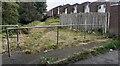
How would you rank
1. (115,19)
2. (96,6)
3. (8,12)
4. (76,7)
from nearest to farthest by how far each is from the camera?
(115,19) < (8,12) < (96,6) < (76,7)

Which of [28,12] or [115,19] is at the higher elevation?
[28,12]

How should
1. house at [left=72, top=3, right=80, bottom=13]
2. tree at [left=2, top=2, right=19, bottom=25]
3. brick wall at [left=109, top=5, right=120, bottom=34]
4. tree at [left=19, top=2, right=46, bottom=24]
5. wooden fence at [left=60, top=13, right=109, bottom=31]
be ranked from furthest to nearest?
house at [left=72, top=3, right=80, bottom=13] → tree at [left=19, top=2, right=46, bottom=24] → tree at [left=2, top=2, right=19, bottom=25] → wooden fence at [left=60, top=13, right=109, bottom=31] → brick wall at [left=109, top=5, right=120, bottom=34]

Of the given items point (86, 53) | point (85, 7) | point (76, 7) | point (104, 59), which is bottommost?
point (104, 59)

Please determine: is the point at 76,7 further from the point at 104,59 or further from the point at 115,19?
the point at 104,59

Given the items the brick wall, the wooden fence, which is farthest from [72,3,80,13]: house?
the brick wall

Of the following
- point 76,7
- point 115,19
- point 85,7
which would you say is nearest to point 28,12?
point 76,7

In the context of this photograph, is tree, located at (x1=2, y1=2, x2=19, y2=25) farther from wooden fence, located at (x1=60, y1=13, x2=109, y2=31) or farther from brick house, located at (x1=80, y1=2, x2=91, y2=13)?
brick house, located at (x1=80, y1=2, x2=91, y2=13)

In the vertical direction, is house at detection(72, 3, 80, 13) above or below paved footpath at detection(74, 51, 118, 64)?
above

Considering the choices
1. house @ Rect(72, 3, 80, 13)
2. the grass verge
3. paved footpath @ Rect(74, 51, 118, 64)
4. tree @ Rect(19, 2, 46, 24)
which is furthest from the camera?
house @ Rect(72, 3, 80, 13)

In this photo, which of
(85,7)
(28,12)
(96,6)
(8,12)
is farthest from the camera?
(28,12)

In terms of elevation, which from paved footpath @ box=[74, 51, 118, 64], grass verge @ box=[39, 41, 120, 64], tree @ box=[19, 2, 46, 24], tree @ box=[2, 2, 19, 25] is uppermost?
tree @ box=[19, 2, 46, 24]

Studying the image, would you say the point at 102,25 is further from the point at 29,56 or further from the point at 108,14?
the point at 29,56

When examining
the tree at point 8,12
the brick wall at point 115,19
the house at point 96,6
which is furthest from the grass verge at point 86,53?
the house at point 96,6

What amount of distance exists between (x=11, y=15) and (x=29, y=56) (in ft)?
50.2
